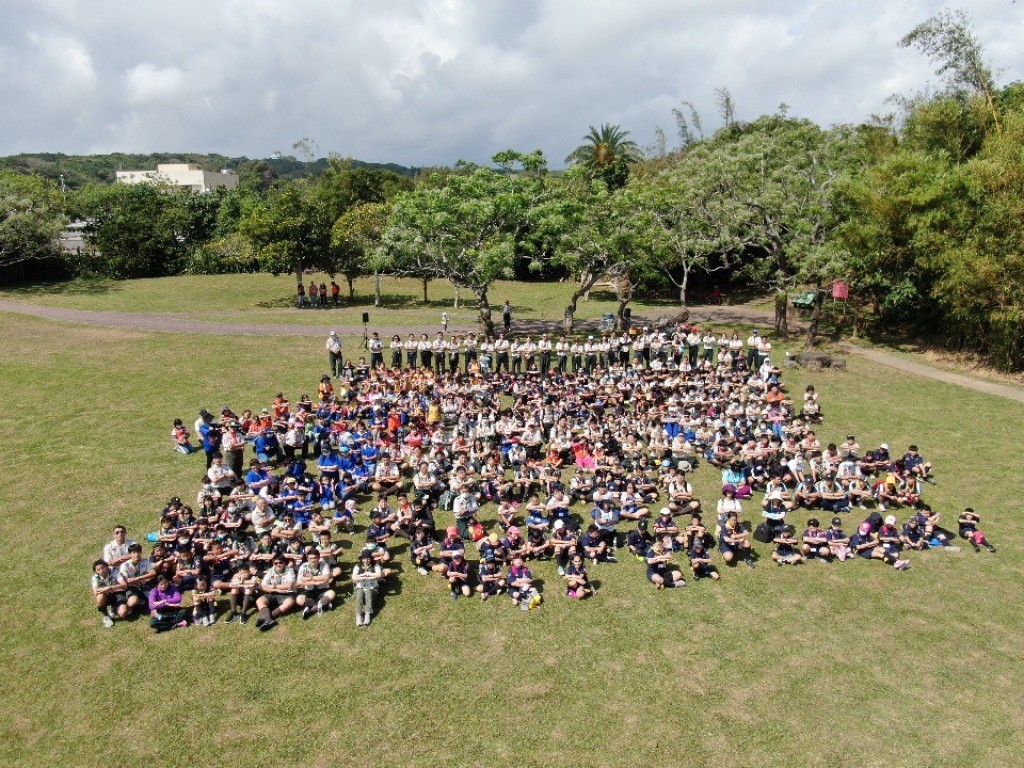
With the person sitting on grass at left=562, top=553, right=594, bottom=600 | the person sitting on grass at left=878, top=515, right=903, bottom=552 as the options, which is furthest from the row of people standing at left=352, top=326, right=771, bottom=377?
the person sitting on grass at left=562, top=553, right=594, bottom=600

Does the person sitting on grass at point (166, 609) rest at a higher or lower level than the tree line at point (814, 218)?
lower

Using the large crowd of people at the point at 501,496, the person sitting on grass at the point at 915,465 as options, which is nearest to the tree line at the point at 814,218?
the large crowd of people at the point at 501,496

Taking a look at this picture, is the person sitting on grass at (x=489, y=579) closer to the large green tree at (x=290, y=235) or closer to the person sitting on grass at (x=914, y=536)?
the person sitting on grass at (x=914, y=536)

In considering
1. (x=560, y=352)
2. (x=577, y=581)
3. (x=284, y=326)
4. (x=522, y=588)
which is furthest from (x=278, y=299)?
(x=577, y=581)

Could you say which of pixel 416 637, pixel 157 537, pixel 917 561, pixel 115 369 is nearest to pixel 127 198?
pixel 115 369

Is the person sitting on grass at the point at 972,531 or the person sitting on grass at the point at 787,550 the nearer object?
the person sitting on grass at the point at 787,550

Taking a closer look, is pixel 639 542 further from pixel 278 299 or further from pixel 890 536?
pixel 278 299
